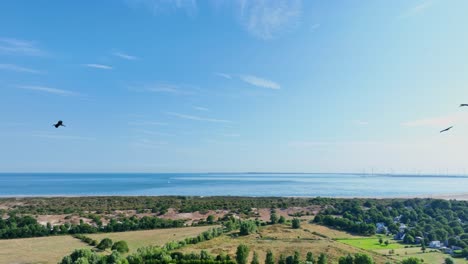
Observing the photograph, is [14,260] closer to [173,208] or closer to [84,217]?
[84,217]

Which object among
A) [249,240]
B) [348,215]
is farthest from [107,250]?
[348,215]

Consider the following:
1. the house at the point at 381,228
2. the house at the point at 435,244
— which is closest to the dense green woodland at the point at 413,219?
the house at the point at 435,244

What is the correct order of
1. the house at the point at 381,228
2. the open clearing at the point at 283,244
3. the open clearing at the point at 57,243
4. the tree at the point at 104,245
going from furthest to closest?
the house at the point at 381,228 < the tree at the point at 104,245 < the open clearing at the point at 283,244 < the open clearing at the point at 57,243

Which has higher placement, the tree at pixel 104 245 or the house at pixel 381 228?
the tree at pixel 104 245

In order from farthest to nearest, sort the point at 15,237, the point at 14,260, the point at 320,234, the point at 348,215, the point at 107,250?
1. the point at 348,215
2. the point at 320,234
3. the point at 15,237
4. the point at 107,250
5. the point at 14,260

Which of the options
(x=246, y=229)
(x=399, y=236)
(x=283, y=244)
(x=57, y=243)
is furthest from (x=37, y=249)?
(x=399, y=236)

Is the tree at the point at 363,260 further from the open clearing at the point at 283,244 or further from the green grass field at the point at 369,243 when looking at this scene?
the green grass field at the point at 369,243

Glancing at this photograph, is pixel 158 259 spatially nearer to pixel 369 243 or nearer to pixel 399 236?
pixel 369 243
